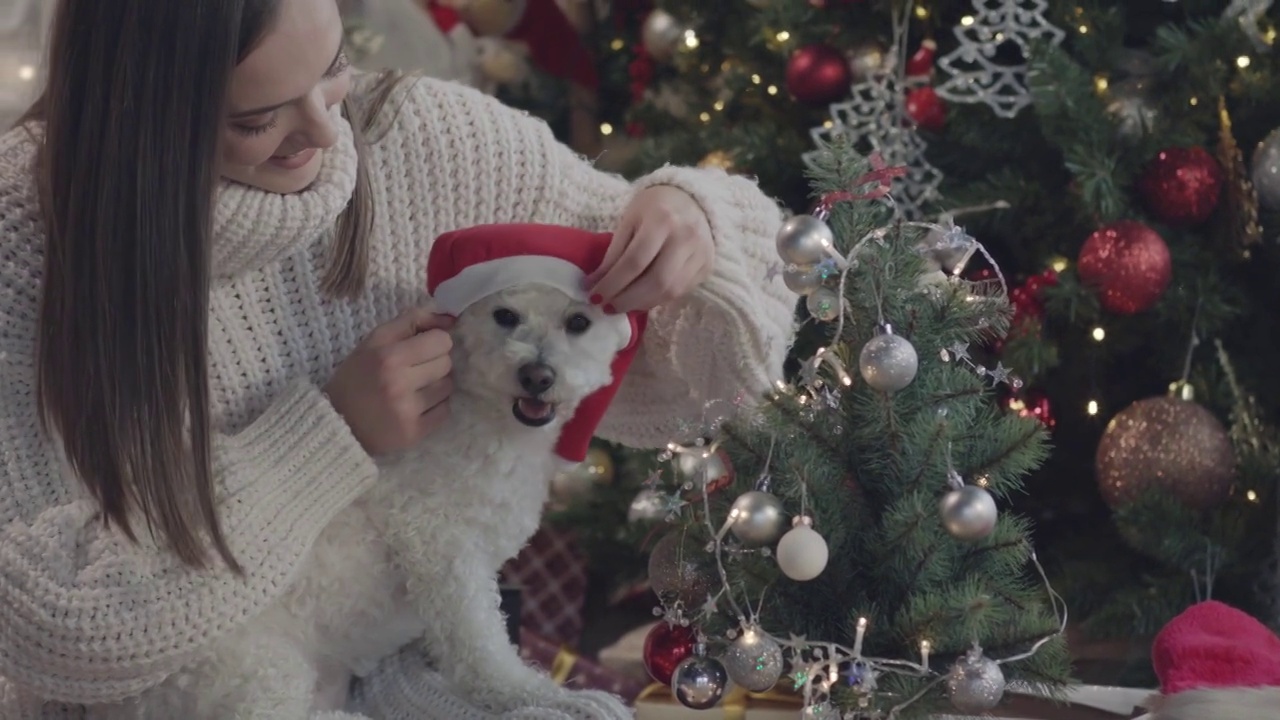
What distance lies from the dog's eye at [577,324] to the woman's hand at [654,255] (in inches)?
0.6

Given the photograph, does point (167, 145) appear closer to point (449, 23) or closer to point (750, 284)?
point (750, 284)

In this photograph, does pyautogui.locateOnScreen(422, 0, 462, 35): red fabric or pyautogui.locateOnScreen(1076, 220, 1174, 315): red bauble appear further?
pyautogui.locateOnScreen(422, 0, 462, 35): red fabric

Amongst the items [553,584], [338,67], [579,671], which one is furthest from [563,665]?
[338,67]

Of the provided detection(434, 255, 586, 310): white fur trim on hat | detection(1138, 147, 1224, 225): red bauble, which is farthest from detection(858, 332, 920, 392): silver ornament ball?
detection(1138, 147, 1224, 225): red bauble

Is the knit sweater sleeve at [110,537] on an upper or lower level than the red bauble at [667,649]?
upper

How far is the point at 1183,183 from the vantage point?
174 centimetres

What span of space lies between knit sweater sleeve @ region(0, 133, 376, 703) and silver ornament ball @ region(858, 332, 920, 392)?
Result: 359 mm

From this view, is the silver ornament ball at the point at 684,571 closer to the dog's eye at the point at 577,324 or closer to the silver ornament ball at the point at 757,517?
the silver ornament ball at the point at 757,517

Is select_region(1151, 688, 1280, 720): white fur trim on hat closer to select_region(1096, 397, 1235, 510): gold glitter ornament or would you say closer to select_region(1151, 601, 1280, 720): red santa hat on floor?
select_region(1151, 601, 1280, 720): red santa hat on floor

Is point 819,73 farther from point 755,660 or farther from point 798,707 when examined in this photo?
point 755,660

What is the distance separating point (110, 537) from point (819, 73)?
1.34 metres

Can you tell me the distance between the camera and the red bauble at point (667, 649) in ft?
3.52

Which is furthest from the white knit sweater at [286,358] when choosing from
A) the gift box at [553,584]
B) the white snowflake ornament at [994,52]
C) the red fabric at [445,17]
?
the red fabric at [445,17]

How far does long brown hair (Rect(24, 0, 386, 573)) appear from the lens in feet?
2.77
